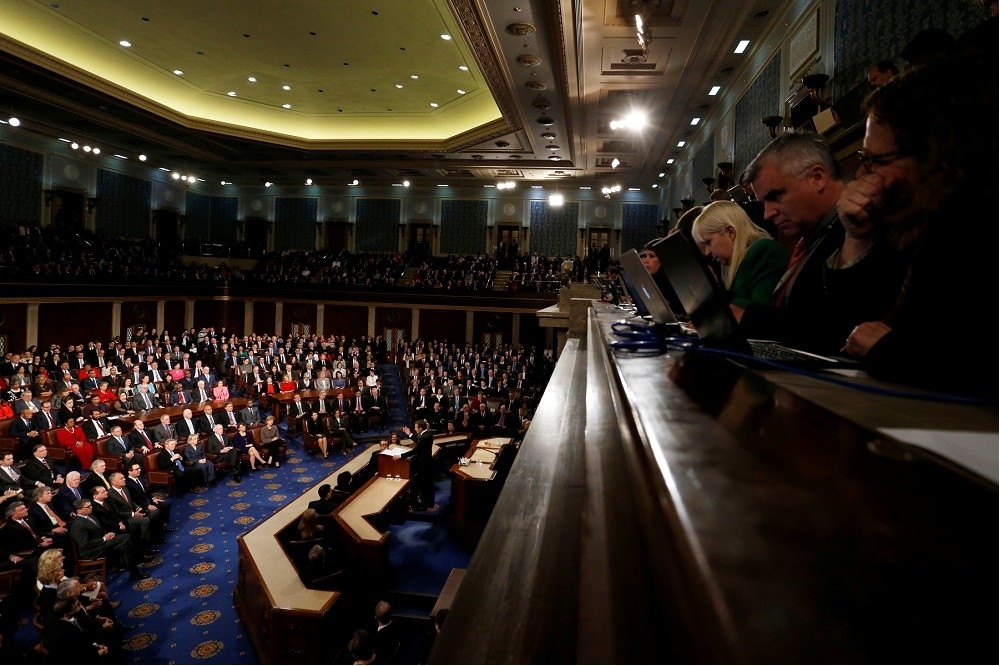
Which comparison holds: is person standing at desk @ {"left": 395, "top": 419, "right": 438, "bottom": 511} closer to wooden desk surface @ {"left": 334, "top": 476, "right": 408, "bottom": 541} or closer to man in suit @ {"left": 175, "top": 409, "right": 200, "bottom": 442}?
wooden desk surface @ {"left": 334, "top": 476, "right": 408, "bottom": 541}

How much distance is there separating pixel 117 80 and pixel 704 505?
686 inches

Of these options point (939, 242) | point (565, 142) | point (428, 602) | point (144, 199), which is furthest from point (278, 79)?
point (939, 242)

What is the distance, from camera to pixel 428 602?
5977 mm

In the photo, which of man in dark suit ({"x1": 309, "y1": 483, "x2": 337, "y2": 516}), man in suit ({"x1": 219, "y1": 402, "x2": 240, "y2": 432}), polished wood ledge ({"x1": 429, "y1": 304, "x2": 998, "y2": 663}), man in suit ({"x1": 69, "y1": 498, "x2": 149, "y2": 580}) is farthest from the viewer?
man in suit ({"x1": 219, "y1": 402, "x2": 240, "y2": 432})

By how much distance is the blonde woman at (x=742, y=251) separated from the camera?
5.97 ft

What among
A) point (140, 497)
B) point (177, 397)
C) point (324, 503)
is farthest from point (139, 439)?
point (324, 503)

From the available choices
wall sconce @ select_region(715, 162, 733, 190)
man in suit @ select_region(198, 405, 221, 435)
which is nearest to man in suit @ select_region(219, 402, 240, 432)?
man in suit @ select_region(198, 405, 221, 435)

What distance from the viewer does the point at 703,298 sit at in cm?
141

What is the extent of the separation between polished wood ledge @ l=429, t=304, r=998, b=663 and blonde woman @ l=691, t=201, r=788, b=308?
94 centimetres

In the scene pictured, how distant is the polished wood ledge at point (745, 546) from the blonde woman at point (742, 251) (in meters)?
→ 0.94

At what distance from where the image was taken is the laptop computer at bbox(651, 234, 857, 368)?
1.37 meters

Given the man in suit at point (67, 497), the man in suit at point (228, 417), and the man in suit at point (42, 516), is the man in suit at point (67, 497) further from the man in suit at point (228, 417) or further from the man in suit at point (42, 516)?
the man in suit at point (228, 417)

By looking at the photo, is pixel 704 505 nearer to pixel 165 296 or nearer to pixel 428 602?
pixel 428 602

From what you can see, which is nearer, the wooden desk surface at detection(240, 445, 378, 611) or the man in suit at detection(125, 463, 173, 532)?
the wooden desk surface at detection(240, 445, 378, 611)
